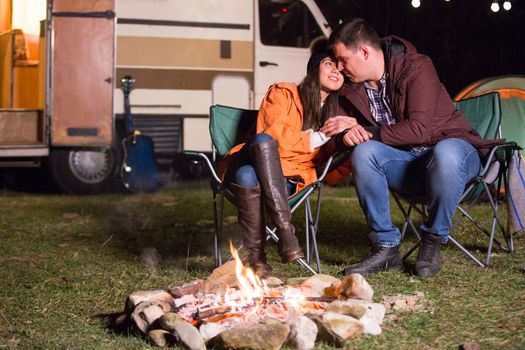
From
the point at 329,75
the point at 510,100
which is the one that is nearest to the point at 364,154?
the point at 329,75

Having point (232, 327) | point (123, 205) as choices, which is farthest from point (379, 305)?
point (123, 205)

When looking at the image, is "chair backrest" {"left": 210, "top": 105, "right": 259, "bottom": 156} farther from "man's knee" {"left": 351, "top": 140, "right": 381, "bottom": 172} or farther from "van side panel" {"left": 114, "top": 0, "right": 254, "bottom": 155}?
"van side panel" {"left": 114, "top": 0, "right": 254, "bottom": 155}

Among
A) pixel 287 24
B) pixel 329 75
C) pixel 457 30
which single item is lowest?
pixel 329 75

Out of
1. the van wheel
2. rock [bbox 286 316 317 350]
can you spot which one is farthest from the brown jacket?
the van wheel

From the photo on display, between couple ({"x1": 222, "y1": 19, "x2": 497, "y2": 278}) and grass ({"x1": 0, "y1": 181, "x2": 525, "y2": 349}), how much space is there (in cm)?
26

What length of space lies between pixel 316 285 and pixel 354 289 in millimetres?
234

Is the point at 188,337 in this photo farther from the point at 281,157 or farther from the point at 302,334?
the point at 281,157

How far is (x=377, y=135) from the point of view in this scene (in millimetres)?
3619

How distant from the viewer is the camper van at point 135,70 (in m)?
7.13

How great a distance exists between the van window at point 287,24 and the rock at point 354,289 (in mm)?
5031

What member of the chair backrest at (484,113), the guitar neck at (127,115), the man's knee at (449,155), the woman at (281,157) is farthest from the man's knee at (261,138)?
the guitar neck at (127,115)

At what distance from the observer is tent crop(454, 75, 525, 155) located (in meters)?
5.55

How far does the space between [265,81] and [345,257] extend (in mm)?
3817

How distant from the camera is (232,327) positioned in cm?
260
